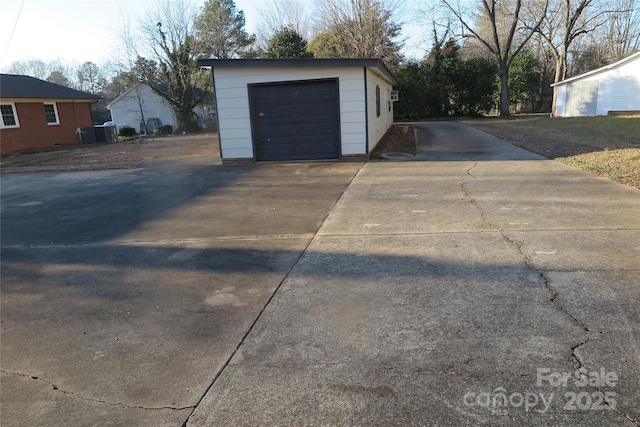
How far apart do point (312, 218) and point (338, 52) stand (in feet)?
97.0

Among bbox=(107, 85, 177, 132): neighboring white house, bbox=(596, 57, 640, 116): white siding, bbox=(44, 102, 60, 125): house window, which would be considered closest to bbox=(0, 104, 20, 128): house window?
bbox=(44, 102, 60, 125): house window

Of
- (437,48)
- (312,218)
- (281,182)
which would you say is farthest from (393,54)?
(312,218)

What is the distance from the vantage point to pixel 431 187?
26.8 feet

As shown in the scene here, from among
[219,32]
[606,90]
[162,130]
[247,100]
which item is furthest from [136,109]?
[606,90]

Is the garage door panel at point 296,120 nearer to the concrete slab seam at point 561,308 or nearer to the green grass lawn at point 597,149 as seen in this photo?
the green grass lawn at point 597,149

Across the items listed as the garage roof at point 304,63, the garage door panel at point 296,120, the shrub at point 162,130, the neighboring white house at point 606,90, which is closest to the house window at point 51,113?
the shrub at point 162,130

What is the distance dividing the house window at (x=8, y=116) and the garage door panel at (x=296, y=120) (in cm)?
1706

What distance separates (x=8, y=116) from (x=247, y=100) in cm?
1719

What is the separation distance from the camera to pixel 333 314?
3.41m

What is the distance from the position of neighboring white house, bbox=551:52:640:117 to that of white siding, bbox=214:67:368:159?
23739mm

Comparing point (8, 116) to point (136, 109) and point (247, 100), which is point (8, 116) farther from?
point (136, 109)

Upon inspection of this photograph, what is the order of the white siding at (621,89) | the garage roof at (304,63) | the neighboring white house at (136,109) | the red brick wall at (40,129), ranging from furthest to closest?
the neighboring white house at (136,109) < the white siding at (621,89) < the red brick wall at (40,129) < the garage roof at (304,63)

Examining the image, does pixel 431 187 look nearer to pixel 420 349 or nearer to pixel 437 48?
pixel 420 349

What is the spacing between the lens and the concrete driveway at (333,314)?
2396 millimetres
